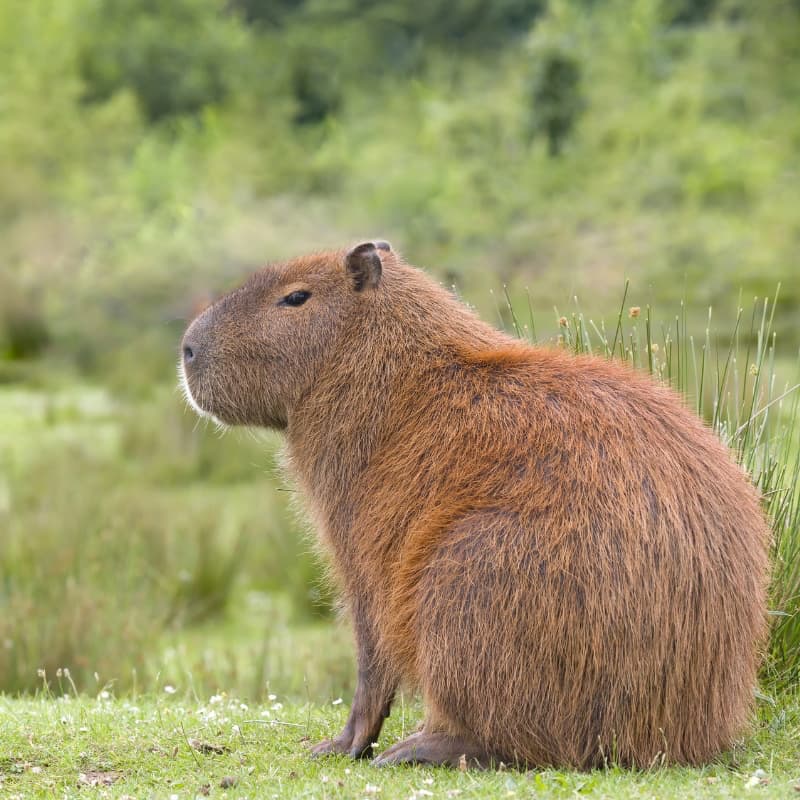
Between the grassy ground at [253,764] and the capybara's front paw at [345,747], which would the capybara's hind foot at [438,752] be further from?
the capybara's front paw at [345,747]

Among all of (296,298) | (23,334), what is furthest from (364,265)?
(23,334)

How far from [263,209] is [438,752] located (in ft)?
88.4

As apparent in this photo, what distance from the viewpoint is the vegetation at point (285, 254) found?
5512 mm

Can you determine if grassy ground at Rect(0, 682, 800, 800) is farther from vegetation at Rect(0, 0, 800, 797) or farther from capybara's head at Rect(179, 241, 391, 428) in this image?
capybara's head at Rect(179, 241, 391, 428)

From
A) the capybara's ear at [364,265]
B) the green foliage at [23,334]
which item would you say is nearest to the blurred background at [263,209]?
the green foliage at [23,334]

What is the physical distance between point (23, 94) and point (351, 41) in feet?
33.8

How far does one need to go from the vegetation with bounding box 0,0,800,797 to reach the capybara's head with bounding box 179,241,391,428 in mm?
513

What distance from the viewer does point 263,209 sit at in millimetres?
30422

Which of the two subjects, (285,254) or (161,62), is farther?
(161,62)

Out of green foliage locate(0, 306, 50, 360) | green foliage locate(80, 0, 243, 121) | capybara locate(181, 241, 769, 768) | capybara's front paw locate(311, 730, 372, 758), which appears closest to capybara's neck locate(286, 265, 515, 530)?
capybara locate(181, 241, 769, 768)

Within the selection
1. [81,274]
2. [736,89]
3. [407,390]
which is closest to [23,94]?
[81,274]

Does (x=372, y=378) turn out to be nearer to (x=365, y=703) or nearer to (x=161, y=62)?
(x=365, y=703)

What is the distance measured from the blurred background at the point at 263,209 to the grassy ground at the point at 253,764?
2089 millimetres

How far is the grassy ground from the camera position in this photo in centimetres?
391
